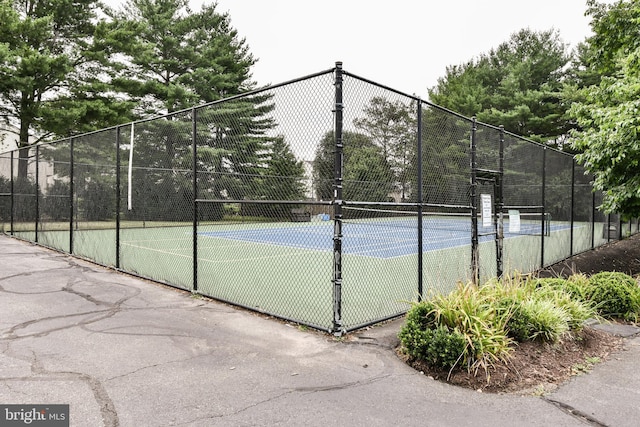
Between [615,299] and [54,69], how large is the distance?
21.2 metres

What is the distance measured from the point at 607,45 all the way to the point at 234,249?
394 inches

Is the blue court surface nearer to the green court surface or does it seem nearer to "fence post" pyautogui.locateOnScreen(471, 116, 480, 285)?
the green court surface

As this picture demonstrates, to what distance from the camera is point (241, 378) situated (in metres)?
2.99

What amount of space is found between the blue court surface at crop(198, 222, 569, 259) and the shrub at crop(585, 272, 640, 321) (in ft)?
4.78

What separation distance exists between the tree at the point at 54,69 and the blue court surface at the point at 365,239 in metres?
11.2

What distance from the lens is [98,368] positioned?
10.2 ft

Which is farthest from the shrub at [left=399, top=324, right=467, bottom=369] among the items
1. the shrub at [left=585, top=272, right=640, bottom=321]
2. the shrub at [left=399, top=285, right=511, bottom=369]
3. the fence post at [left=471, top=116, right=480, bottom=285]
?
the shrub at [left=585, top=272, right=640, bottom=321]

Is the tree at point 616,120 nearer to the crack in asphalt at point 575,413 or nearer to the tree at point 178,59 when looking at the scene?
the crack in asphalt at point 575,413

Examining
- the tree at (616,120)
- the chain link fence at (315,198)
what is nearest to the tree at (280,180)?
the chain link fence at (315,198)

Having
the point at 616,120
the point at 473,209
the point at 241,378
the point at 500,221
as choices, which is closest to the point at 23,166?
the point at 241,378

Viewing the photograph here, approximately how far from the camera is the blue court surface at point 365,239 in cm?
589

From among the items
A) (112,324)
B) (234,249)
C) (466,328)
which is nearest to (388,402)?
(466,328)

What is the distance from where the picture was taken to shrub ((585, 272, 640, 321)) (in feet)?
15.2

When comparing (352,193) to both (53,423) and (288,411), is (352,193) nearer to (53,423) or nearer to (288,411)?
(288,411)
